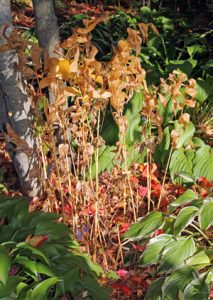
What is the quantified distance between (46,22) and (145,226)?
167 cm

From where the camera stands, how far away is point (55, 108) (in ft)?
9.71

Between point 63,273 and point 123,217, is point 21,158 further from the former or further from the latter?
point 63,273

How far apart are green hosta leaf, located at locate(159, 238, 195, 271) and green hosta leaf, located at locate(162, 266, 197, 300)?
0.24 ft

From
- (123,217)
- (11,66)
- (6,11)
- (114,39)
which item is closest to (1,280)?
(123,217)

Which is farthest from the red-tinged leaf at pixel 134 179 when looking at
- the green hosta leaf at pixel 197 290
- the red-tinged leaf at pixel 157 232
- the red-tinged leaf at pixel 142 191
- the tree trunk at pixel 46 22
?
the tree trunk at pixel 46 22

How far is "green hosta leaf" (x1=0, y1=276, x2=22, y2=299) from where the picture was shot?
2.52 metres

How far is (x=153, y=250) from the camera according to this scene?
3080 mm

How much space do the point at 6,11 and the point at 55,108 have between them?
80cm

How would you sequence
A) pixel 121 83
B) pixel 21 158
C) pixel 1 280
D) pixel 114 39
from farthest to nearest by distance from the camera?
pixel 114 39, pixel 21 158, pixel 121 83, pixel 1 280

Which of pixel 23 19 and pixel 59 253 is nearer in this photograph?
pixel 59 253

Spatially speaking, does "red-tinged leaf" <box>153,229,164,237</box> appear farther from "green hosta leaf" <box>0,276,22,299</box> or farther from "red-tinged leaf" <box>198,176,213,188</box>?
"green hosta leaf" <box>0,276,22,299</box>

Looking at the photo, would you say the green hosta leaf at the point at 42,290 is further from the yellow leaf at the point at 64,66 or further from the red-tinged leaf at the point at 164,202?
the red-tinged leaf at the point at 164,202

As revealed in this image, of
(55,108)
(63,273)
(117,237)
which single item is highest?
(55,108)

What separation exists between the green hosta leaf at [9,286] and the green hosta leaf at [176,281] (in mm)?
758
